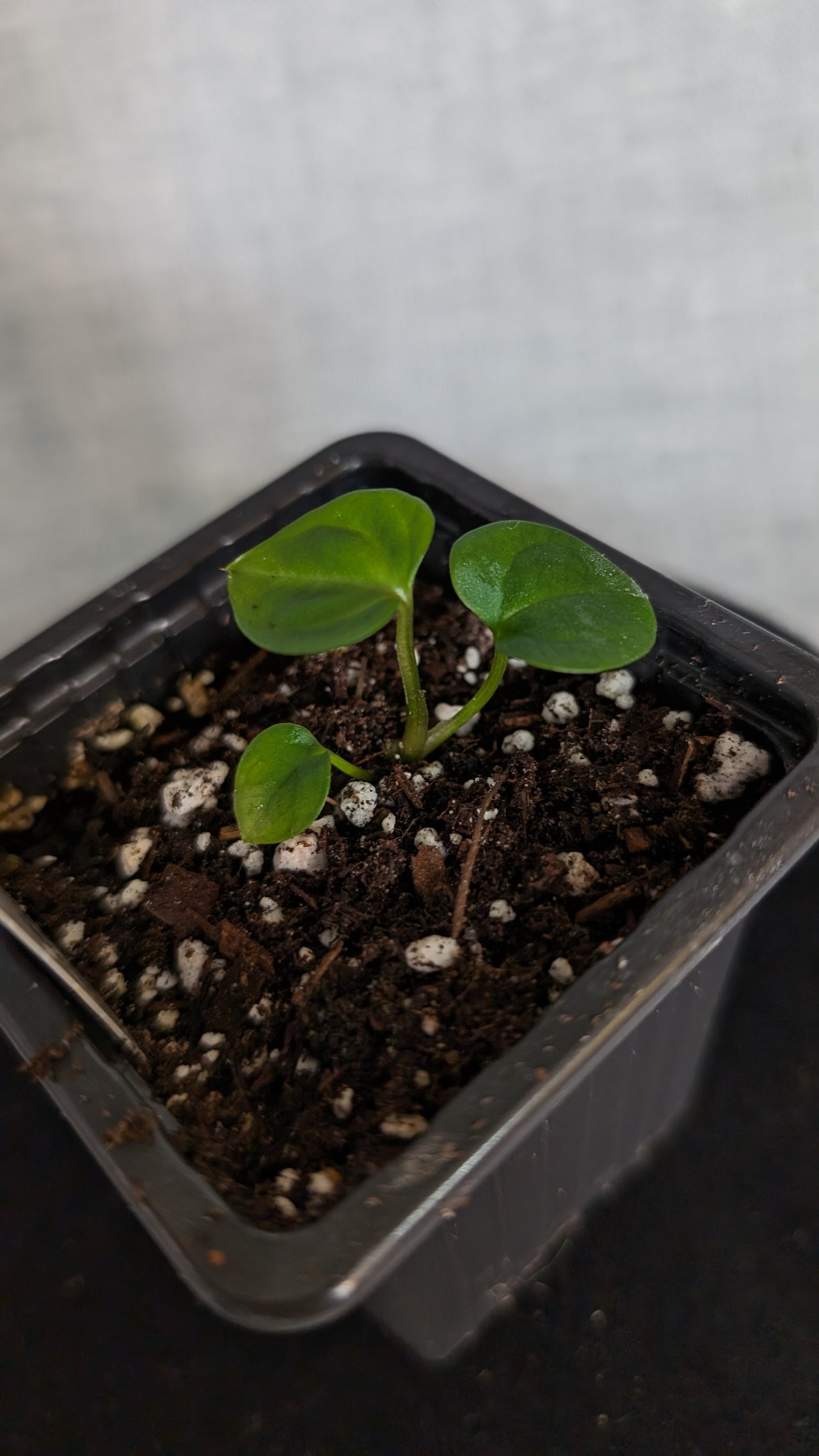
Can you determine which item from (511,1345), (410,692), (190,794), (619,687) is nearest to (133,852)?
(190,794)

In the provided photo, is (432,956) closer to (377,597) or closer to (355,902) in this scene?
(355,902)

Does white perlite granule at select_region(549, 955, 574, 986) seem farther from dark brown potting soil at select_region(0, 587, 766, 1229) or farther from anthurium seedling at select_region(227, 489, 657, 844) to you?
anthurium seedling at select_region(227, 489, 657, 844)

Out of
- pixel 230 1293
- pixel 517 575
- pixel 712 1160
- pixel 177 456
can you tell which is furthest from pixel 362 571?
pixel 177 456

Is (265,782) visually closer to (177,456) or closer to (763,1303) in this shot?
(763,1303)

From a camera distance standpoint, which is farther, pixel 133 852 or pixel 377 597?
pixel 133 852

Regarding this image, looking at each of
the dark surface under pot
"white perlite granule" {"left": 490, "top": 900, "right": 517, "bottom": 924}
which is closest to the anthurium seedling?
"white perlite granule" {"left": 490, "top": 900, "right": 517, "bottom": 924}

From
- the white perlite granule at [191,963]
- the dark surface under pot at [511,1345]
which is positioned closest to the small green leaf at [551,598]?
the white perlite granule at [191,963]

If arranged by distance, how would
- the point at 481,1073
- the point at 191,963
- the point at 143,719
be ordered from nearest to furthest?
1. the point at 481,1073
2. the point at 191,963
3. the point at 143,719
